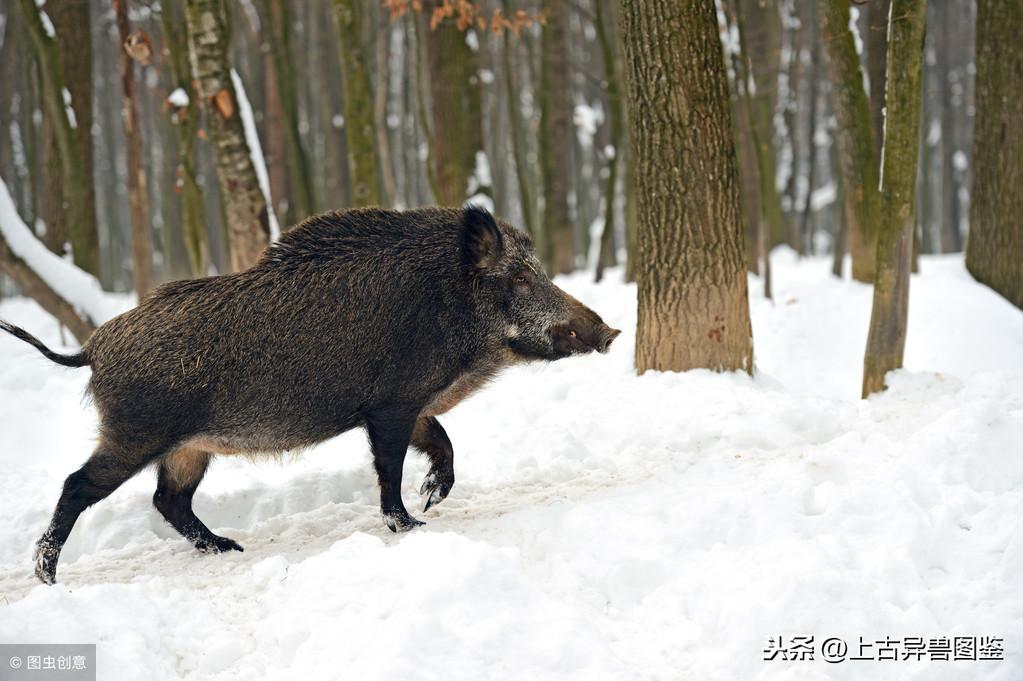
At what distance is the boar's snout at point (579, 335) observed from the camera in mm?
5414

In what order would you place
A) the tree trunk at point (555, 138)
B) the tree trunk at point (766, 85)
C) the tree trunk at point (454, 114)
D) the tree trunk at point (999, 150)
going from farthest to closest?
the tree trunk at point (766, 85), the tree trunk at point (555, 138), the tree trunk at point (454, 114), the tree trunk at point (999, 150)

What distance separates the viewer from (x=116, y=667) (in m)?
3.38

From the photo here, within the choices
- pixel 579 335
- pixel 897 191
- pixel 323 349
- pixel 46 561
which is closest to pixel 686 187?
pixel 897 191

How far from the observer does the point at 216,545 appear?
16.7 feet

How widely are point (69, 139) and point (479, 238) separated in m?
7.09

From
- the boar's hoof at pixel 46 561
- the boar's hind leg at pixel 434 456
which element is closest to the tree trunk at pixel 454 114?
the boar's hind leg at pixel 434 456

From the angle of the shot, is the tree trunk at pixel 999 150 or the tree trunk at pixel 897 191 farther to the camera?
the tree trunk at pixel 999 150

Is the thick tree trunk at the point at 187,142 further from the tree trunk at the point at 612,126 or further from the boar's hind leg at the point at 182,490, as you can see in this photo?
the boar's hind leg at the point at 182,490

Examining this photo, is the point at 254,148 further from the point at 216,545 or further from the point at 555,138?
the point at 555,138

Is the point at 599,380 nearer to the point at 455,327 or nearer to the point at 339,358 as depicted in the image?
the point at 455,327

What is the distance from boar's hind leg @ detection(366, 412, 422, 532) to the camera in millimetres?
5082

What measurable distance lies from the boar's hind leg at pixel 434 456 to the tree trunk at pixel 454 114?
22.6 feet

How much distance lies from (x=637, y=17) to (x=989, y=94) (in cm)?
495

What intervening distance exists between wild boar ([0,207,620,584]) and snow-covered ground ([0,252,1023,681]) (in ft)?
1.51
